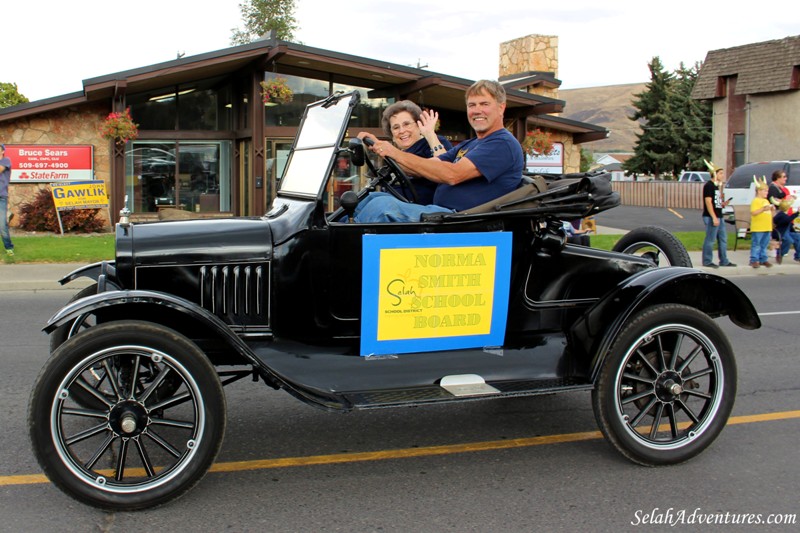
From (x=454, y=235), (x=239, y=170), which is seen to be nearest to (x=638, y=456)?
(x=454, y=235)

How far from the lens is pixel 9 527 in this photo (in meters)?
3.08

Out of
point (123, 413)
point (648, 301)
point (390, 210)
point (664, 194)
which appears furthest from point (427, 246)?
point (664, 194)

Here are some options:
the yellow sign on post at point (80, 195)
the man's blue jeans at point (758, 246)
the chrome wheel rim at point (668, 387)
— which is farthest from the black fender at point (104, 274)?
the yellow sign on post at point (80, 195)

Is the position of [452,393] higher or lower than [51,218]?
lower

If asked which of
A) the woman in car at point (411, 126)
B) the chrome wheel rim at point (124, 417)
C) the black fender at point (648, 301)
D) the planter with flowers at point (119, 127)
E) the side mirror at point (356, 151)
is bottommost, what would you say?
the chrome wheel rim at point (124, 417)

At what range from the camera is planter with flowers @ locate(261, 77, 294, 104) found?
17.5m

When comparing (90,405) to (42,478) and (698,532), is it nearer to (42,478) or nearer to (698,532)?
(42,478)

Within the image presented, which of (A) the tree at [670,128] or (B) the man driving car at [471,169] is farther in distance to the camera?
(A) the tree at [670,128]

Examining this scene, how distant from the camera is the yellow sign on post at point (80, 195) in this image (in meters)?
16.0

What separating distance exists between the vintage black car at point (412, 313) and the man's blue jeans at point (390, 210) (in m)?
0.13

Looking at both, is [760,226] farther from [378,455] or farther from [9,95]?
[9,95]

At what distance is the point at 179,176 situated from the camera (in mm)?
19297

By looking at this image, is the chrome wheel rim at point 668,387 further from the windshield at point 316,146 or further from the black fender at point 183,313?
the windshield at point 316,146

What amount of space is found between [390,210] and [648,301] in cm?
146
